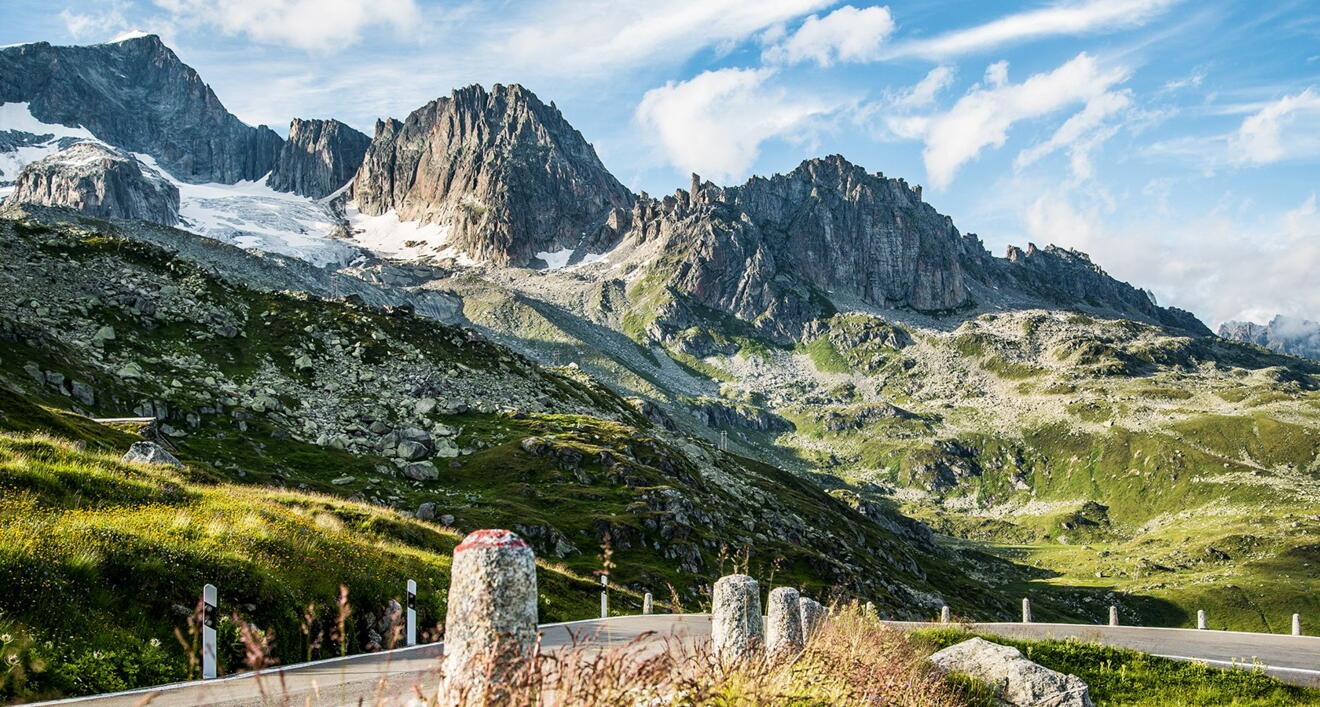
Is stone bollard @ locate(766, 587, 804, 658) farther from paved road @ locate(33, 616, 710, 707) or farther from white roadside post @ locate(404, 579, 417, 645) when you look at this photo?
white roadside post @ locate(404, 579, 417, 645)

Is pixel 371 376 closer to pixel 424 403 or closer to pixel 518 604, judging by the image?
pixel 424 403

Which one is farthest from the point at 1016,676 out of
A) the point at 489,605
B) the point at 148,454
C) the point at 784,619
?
the point at 148,454

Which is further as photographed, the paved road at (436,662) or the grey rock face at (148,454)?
the grey rock face at (148,454)

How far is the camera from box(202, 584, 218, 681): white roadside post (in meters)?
12.9

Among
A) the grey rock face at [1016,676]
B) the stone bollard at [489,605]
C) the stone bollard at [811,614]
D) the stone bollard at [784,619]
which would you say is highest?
the stone bollard at [489,605]

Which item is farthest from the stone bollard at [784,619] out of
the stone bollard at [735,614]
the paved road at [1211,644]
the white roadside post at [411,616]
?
the paved road at [1211,644]

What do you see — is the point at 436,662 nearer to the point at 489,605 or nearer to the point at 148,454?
the point at 489,605

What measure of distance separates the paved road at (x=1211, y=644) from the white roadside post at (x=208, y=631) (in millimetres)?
19684

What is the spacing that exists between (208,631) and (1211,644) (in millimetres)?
30394

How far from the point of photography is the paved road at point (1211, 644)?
21766mm

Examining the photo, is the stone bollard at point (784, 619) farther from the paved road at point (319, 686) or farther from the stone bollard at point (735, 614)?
the paved road at point (319, 686)

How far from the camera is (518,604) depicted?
22.6 feet

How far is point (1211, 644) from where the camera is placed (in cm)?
2630

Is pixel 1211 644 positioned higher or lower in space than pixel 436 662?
lower
